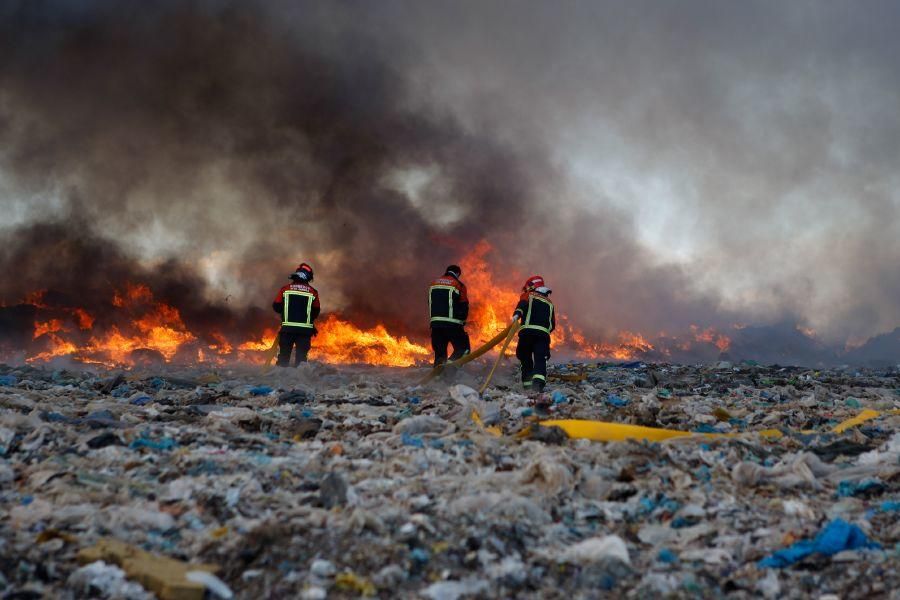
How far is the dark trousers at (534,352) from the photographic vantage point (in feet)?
29.0

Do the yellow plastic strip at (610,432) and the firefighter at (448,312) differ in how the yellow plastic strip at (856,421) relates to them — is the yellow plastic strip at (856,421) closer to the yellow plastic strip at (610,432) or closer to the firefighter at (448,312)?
the yellow plastic strip at (610,432)

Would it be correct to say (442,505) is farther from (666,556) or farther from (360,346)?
(360,346)

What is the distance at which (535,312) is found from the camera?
898 centimetres

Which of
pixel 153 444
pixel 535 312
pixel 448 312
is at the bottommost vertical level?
pixel 153 444

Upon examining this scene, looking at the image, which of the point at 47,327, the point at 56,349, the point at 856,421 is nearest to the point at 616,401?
the point at 856,421

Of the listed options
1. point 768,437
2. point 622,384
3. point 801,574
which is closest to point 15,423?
point 801,574

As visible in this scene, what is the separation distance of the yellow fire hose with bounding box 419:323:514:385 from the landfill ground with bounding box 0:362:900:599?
3.57m

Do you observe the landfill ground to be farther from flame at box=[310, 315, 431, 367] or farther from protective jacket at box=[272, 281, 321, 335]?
flame at box=[310, 315, 431, 367]

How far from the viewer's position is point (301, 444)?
4566 mm

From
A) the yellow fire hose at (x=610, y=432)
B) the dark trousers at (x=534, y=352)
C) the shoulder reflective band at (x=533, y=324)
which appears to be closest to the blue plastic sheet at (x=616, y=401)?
the dark trousers at (x=534, y=352)

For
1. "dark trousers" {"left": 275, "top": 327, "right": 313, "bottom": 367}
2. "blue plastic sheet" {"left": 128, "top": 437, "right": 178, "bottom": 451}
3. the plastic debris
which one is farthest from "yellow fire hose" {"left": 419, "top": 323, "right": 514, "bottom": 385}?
the plastic debris

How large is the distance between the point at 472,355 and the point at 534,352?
1.01 metres

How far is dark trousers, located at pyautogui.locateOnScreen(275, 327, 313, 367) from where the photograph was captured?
1018cm

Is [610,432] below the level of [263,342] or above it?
below
